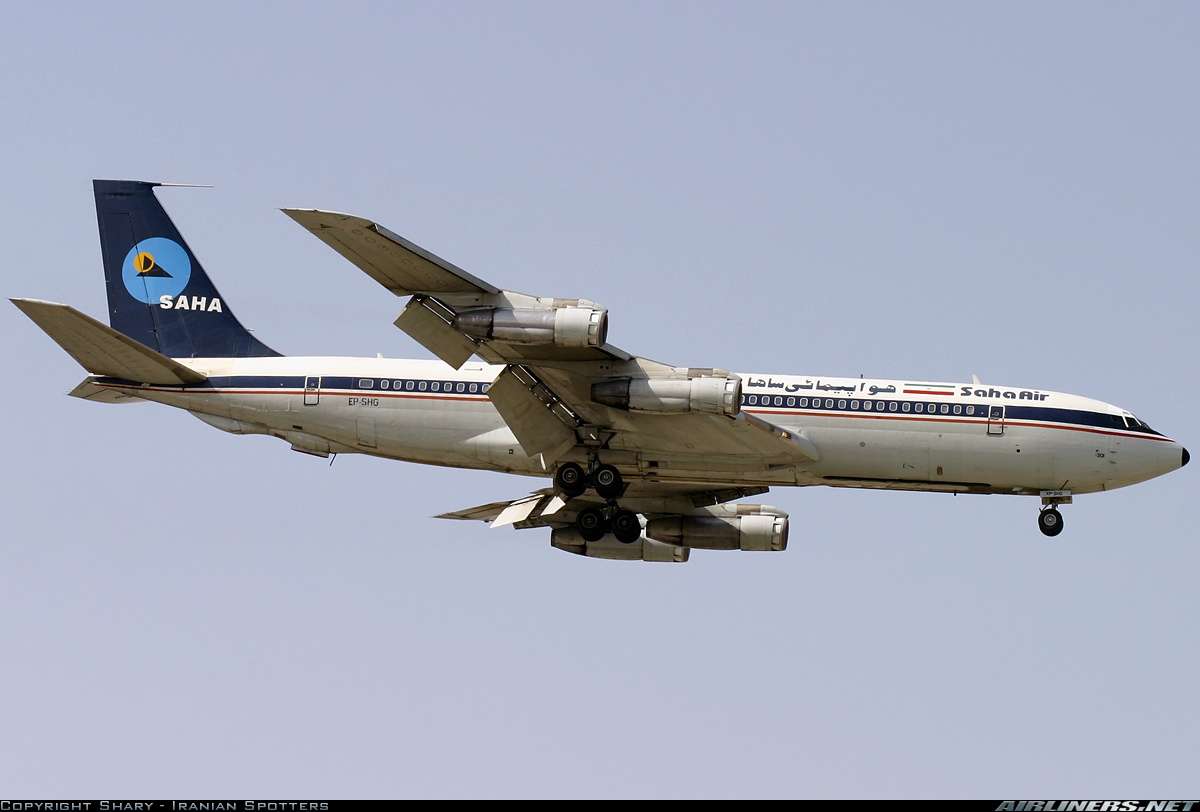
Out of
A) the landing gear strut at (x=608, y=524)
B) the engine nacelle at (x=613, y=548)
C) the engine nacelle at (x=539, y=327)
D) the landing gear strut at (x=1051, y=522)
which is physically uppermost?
the engine nacelle at (x=539, y=327)

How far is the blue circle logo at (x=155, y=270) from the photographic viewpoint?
145 ft

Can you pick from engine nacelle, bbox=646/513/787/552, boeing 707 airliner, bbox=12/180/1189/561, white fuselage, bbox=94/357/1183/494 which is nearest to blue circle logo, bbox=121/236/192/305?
boeing 707 airliner, bbox=12/180/1189/561

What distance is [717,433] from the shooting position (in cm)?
3762

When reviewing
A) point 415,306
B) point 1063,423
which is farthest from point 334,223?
point 1063,423

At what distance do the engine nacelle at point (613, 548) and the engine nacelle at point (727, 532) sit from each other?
0.52 metres

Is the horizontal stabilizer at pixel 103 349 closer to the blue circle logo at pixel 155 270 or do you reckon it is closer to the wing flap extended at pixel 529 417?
the blue circle logo at pixel 155 270

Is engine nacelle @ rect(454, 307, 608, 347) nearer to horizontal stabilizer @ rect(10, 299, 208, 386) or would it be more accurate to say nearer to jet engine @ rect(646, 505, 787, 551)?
horizontal stabilizer @ rect(10, 299, 208, 386)

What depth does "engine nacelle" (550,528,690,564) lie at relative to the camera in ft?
145

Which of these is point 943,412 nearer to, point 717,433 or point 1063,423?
point 1063,423

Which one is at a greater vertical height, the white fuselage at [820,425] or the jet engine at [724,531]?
the white fuselage at [820,425]

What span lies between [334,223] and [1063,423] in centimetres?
1884

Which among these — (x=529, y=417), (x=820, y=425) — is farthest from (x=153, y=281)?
(x=820, y=425)

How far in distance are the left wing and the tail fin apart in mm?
10007

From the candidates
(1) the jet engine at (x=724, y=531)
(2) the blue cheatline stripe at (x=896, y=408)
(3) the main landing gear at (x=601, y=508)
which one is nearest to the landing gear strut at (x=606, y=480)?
(3) the main landing gear at (x=601, y=508)
